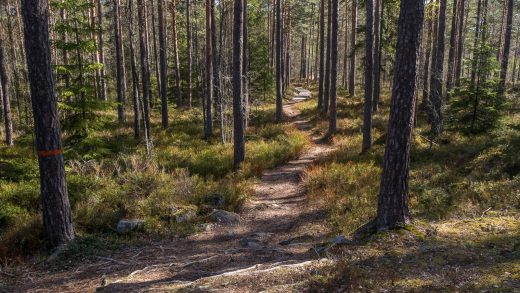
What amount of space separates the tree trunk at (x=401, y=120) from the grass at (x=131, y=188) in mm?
4682

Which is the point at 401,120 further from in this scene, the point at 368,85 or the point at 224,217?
the point at 368,85

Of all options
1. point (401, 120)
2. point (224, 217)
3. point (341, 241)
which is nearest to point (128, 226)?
point (224, 217)

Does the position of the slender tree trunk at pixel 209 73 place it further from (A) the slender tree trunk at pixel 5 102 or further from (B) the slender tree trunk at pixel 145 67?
(A) the slender tree trunk at pixel 5 102

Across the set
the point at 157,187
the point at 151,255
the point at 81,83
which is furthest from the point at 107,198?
the point at 81,83

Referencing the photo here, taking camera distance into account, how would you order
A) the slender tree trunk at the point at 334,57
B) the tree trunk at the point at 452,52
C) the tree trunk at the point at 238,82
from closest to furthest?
the tree trunk at the point at 238,82
the slender tree trunk at the point at 334,57
the tree trunk at the point at 452,52

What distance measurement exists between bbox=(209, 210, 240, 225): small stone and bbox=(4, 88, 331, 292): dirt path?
22cm

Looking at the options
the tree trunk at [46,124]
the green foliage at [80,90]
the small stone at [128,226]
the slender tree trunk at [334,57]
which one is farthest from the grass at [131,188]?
the slender tree trunk at [334,57]

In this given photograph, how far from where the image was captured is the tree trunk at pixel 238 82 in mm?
13141

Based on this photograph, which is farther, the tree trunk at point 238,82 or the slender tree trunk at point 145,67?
the slender tree trunk at point 145,67

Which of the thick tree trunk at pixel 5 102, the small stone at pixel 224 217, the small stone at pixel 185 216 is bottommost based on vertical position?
the small stone at pixel 224 217

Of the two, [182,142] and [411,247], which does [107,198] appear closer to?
[411,247]

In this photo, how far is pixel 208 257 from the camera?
712 cm

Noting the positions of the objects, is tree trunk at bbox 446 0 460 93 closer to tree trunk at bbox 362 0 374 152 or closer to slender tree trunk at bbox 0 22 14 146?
tree trunk at bbox 362 0 374 152

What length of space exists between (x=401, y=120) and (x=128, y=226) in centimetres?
630
